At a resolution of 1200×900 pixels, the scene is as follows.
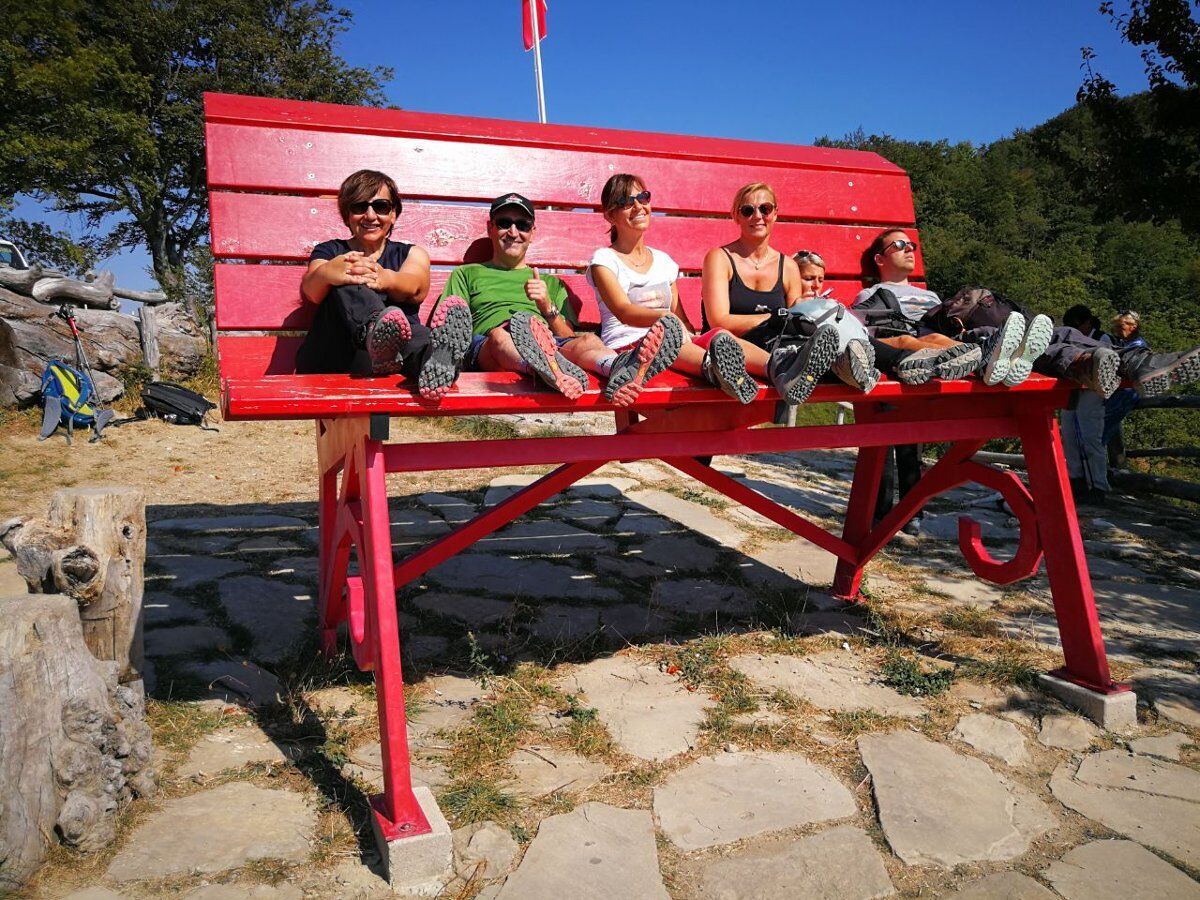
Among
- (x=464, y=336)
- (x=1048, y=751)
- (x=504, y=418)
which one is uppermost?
(x=464, y=336)

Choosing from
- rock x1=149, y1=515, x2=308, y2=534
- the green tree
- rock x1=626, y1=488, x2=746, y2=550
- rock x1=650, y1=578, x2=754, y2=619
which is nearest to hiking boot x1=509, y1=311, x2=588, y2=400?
rock x1=650, y1=578, x2=754, y2=619

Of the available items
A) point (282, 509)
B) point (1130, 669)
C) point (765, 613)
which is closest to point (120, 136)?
point (282, 509)

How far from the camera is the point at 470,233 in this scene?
3.04m

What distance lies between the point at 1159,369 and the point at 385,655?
2.32 metres

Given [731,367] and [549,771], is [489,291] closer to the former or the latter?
[731,367]

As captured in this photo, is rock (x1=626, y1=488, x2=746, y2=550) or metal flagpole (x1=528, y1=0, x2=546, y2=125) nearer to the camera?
rock (x1=626, y1=488, x2=746, y2=550)

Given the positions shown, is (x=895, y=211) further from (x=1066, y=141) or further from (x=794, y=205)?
(x=1066, y=141)

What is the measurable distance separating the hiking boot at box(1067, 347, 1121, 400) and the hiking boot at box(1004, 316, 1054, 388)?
0.51 ft

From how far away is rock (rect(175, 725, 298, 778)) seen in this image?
2.27 meters

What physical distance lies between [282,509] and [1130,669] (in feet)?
14.5

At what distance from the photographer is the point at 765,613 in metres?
3.54

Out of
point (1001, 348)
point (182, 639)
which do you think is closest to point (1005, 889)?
point (1001, 348)

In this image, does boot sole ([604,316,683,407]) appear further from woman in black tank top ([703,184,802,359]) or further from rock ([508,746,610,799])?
rock ([508,746,610,799])

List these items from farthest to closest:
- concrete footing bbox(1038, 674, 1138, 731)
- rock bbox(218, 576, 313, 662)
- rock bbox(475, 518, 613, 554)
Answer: rock bbox(475, 518, 613, 554)
rock bbox(218, 576, 313, 662)
concrete footing bbox(1038, 674, 1138, 731)
